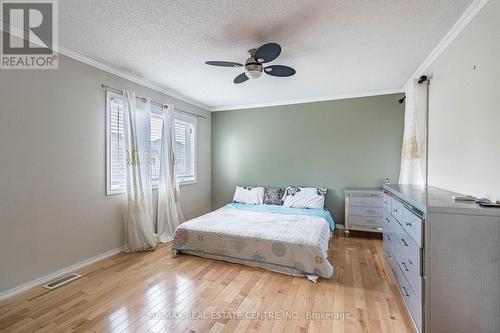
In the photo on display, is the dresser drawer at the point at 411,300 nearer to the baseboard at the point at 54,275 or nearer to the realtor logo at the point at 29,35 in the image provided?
the baseboard at the point at 54,275

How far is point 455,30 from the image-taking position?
1973mm

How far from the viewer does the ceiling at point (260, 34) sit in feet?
5.66

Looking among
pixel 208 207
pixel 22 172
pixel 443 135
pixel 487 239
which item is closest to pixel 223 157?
pixel 208 207

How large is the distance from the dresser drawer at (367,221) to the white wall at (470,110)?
1.26 meters

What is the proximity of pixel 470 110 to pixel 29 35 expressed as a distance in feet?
13.2

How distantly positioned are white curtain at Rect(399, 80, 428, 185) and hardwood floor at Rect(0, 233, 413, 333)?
4.07ft

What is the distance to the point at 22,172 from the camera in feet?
6.79

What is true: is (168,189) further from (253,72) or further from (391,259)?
(391,259)

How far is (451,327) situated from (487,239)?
0.58 meters

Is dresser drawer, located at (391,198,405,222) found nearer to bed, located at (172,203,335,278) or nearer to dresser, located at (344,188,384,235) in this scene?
bed, located at (172,203,335,278)

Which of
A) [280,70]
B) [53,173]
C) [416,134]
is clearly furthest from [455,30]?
[53,173]

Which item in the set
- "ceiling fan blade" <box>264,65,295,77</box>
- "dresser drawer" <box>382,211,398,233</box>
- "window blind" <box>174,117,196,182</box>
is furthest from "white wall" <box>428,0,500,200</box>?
"window blind" <box>174,117,196,182</box>

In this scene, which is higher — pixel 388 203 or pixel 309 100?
pixel 309 100

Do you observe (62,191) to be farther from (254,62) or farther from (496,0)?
(496,0)
